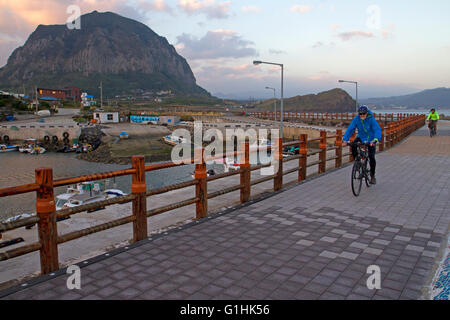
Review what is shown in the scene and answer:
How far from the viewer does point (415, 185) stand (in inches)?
385

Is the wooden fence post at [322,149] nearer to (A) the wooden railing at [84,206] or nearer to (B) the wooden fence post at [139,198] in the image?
(A) the wooden railing at [84,206]

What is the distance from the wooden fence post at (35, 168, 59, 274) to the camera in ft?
14.2

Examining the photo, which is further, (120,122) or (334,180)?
(120,122)

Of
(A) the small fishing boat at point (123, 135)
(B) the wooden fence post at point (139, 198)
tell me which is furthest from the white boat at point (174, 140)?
(B) the wooden fence post at point (139, 198)

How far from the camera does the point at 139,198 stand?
18.4ft

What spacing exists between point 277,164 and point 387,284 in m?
5.23

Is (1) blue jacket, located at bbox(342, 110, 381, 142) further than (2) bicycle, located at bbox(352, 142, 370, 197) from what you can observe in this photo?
Yes

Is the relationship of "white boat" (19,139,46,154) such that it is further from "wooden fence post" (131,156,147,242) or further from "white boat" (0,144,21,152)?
"wooden fence post" (131,156,147,242)

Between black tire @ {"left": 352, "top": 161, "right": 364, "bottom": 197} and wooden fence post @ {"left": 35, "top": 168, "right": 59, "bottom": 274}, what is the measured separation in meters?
6.42

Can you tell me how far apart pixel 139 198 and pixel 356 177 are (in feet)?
17.6

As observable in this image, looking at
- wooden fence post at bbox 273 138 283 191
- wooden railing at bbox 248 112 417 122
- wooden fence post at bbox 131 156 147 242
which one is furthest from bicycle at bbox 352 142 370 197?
wooden railing at bbox 248 112 417 122

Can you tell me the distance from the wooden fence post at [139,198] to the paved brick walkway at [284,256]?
0.71 feet

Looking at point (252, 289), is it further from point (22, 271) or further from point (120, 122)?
point (120, 122)
